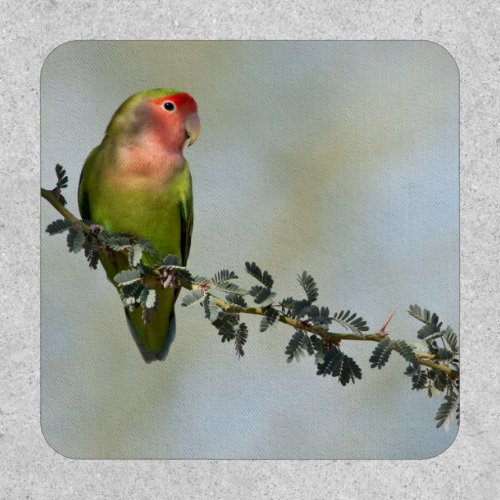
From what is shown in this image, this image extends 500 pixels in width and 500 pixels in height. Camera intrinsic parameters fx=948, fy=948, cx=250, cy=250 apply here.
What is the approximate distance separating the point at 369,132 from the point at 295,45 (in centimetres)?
33

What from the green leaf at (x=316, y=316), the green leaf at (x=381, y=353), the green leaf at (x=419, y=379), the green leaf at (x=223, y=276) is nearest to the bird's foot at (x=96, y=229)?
the green leaf at (x=223, y=276)

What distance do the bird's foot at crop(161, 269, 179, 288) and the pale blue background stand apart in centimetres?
13

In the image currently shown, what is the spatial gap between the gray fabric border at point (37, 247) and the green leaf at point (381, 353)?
0.94 ft

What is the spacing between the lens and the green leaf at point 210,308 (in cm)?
237

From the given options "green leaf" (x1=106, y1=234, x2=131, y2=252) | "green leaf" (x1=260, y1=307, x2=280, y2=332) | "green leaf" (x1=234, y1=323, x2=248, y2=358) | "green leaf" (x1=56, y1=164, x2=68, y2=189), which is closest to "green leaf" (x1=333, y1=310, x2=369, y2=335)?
"green leaf" (x1=260, y1=307, x2=280, y2=332)

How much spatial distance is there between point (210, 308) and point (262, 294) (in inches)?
5.3

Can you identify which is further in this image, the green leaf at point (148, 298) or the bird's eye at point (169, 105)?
the bird's eye at point (169, 105)

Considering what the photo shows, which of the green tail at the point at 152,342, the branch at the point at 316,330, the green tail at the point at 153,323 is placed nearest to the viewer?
the branch at the point at 316,330

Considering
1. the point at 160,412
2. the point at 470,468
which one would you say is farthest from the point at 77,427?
Answer: the point at 470,468

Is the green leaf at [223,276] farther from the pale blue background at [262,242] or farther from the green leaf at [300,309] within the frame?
the green leaf at [300,309]

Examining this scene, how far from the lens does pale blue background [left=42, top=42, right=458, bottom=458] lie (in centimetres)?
265

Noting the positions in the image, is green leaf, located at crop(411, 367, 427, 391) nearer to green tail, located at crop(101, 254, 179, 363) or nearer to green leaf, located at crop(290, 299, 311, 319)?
green leaf, located at crop(290, 299, 311, 319)

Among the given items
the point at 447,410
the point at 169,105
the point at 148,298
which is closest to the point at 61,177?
the point at 169,105

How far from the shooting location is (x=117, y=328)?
2.66m
